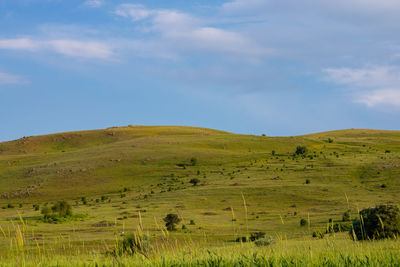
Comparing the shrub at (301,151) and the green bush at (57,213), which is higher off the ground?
the shrub at (301,151)

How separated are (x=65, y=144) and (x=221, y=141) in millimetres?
52949

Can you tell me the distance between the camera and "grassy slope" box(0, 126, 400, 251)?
4660cm

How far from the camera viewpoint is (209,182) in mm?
72938

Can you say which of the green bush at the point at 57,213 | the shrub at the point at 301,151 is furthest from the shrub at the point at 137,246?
the shrub at the point at 301,151

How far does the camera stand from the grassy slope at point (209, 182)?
46.6m

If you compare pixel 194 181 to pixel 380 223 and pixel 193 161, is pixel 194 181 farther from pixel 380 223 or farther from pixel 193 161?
pixel 380 223

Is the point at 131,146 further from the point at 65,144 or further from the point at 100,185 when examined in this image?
the point at 65,144

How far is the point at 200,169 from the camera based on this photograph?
85.3 m

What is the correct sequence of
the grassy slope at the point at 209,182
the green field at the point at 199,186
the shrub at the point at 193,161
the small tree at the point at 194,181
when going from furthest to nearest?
the shrub at the point at 193,161
the small tree at the point at 194,181
the grassy slope at the point at 209,182
the green field at the point at 199,186

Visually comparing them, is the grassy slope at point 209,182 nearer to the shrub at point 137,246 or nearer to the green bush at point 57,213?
the green bush at point 57,213

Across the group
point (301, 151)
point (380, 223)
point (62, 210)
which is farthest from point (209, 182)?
point (380, 223)

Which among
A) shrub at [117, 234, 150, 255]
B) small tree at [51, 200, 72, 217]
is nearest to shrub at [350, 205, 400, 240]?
shrub at [117, 234, 150, 255]

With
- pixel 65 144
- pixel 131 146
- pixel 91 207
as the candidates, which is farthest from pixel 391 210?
pixel 65 144

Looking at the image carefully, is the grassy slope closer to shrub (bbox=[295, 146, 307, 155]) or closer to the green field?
the green field
